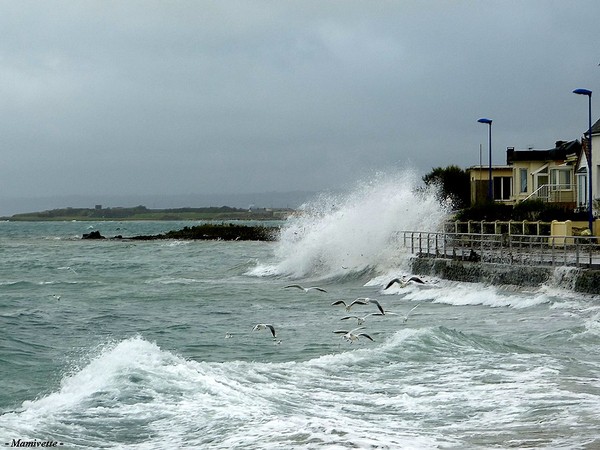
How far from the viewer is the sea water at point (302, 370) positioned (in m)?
11.0

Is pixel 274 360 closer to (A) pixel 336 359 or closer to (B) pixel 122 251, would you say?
(A) pixel 336 359

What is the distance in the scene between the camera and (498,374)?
1448 cm

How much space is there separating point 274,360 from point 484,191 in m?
52.4

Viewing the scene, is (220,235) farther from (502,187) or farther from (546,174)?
(546,174)

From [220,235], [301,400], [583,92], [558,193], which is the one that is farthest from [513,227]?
[220,235]

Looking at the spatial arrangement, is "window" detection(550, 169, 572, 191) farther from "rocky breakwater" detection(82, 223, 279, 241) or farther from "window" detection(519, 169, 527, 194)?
"rocky breakwater" detection(82, 223, 279, 241)

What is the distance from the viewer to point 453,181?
84188 millimetres

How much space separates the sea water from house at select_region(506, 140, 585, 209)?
70.0 feet

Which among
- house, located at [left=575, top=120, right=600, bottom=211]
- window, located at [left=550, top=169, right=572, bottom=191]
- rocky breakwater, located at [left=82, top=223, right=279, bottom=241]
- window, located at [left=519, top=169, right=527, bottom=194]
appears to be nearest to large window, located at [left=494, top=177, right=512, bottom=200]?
window, located at [left=519, top=169, right=527, bottom=194]

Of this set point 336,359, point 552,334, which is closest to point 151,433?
point 336,359

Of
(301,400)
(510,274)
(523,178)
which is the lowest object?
(301,400)

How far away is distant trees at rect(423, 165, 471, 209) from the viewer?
80375mm

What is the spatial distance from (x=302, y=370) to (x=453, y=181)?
70212mm

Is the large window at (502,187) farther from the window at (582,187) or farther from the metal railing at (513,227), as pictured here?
the metal railing at (513,227)
